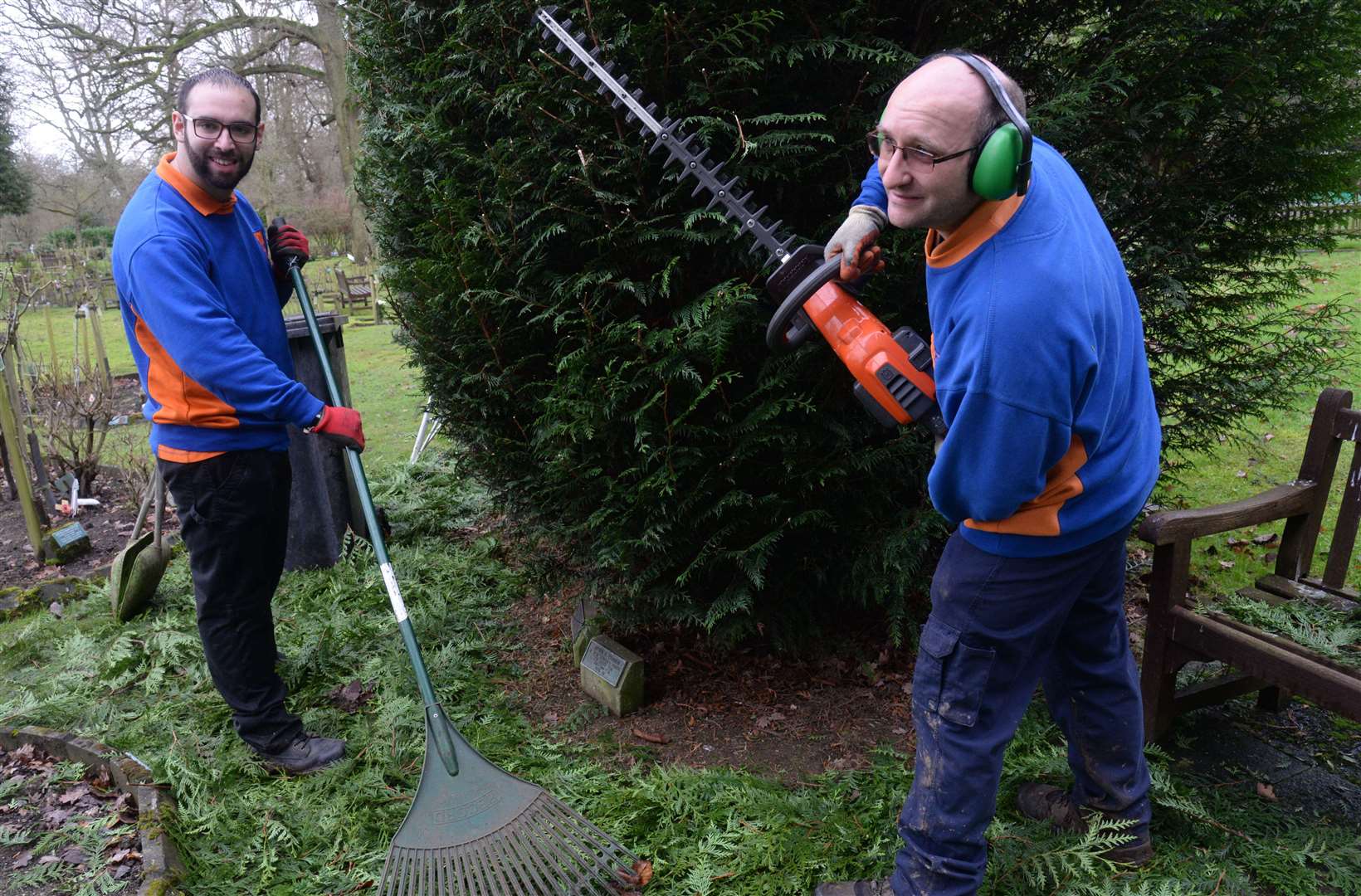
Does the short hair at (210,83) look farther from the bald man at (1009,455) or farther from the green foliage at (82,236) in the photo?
the green foliage at (82,236)

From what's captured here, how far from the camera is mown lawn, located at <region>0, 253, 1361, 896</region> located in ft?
9.13

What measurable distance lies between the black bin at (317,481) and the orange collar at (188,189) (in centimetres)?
194

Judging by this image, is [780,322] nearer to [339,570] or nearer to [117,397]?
[339,570]

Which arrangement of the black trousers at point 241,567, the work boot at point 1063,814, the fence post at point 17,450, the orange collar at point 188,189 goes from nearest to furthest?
1. the work boot at point 1063,814
2. the orange collar at point 188,189
3. the black trousers at point 241,567
4. the fence post at point 17,450

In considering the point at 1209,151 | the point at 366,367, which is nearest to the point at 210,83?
the point at 1209,151

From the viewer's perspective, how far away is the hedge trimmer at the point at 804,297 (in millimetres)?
2445

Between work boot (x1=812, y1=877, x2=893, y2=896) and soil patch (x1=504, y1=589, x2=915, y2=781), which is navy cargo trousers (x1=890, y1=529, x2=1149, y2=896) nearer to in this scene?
work boot (x1=812, y1=877, x2=893, y2=896)

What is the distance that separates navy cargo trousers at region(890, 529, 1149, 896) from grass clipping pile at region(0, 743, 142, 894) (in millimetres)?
2782

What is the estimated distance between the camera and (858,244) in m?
2.59

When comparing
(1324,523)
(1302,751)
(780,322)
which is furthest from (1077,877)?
(1324,523)

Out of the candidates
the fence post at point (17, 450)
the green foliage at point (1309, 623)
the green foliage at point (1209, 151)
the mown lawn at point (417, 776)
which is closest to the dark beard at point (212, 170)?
the mown lawn at point (417, 776)

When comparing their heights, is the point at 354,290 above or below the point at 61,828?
above

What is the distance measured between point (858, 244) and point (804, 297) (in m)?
0.22

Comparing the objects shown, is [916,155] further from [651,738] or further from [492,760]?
[492,760]
